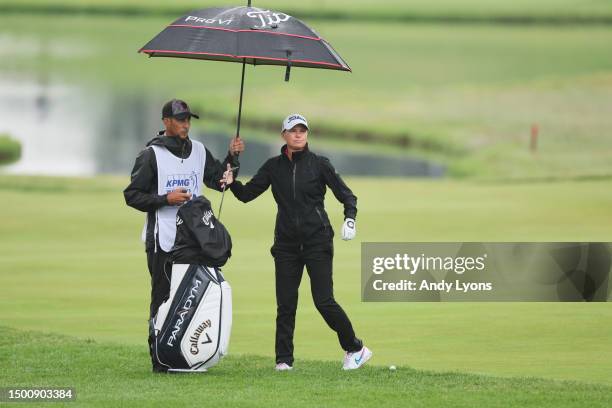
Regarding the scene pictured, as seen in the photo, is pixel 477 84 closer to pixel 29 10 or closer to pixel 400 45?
pixel 400 45

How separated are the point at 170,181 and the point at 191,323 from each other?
2.87ft

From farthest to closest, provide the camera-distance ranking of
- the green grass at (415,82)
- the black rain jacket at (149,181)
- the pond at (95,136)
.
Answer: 1. the green grass at (415,82)
2. the pond at (95,136)
3. the black rain jacket at (149,181)

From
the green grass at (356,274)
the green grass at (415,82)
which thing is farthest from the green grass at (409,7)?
the green grass at (356,274)

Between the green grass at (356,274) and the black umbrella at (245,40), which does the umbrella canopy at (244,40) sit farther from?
the green grass at (356,274)

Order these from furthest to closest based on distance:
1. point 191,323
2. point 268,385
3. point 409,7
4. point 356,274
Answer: point 409,7 → point 356,274 → point 191,323 → point 268,385

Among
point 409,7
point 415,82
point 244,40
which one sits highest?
point 244,40

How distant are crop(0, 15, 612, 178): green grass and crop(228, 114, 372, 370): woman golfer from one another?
1949 cm

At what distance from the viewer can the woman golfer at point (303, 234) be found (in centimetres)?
909

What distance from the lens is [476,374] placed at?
9055 millimetres

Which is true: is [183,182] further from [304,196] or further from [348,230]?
[348,230]

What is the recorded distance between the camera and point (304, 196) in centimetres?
912

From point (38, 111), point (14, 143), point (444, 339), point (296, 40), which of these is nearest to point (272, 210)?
point (444, 339)

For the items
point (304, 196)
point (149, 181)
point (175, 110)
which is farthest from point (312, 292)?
point (175, 110)

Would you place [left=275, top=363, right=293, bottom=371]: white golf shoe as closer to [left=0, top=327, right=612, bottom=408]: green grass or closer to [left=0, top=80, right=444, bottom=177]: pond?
[left=0, top=327, right=612, bottom=408]: green grass
